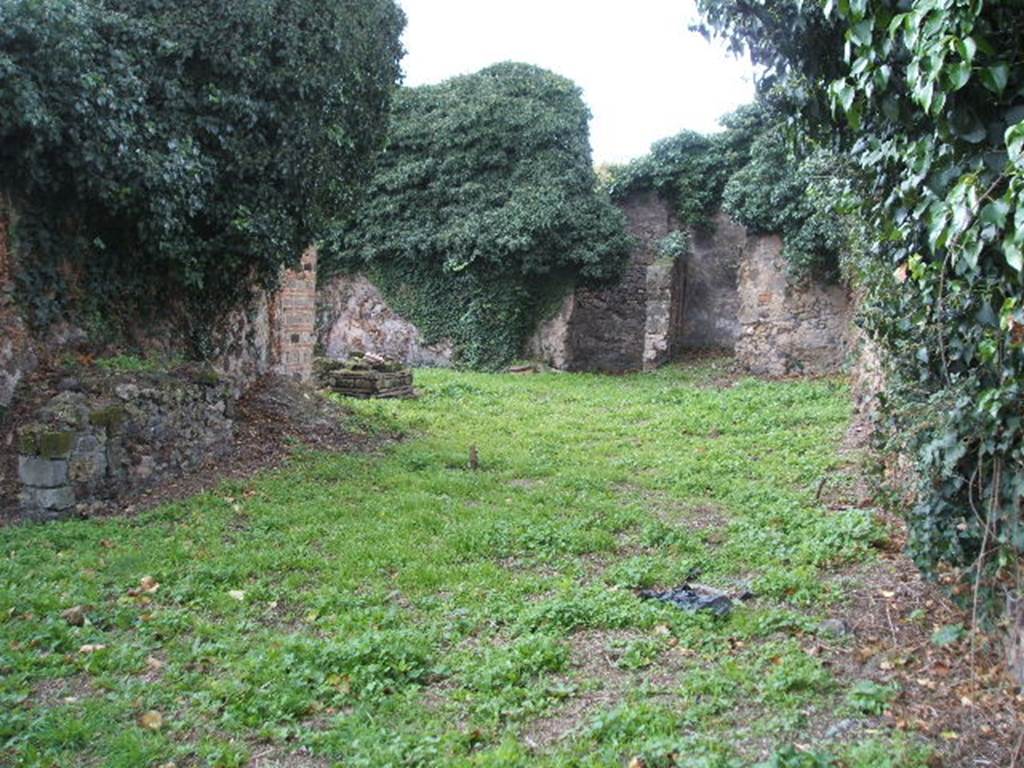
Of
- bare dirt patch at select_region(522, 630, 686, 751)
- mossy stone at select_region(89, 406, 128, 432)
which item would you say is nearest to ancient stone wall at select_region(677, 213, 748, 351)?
mossy stone at select_region(89, 406, 128, 432)

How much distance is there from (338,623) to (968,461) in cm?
323

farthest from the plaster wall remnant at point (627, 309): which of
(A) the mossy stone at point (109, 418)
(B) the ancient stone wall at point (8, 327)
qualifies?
(B) the ancient stone wall at point (8, 327)

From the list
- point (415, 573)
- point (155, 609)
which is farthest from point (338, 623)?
point (155, 609)

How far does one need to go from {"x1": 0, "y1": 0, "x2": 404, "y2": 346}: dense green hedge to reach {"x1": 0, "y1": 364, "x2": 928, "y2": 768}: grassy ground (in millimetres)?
2326

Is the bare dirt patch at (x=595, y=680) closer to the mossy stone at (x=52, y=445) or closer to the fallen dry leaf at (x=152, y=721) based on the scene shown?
the fallen dry leaf at (x=152, y=721)

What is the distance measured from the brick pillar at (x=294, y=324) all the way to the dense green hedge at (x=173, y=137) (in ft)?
4.90

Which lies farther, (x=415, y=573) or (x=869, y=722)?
(x=415, y=573)

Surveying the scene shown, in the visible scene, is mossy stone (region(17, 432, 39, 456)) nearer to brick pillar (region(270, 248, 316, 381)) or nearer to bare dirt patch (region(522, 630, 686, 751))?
brick pillar (region(270, 248, 316, 381))

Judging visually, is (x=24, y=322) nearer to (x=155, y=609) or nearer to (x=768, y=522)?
(x=155, y=609)

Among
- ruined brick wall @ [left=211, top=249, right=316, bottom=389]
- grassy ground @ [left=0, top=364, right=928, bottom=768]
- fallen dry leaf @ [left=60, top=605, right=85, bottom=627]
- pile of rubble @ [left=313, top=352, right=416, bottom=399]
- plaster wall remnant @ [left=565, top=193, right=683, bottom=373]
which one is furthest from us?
plaster wall remnant @ [left=565, top=193, right=683, bottom=373]

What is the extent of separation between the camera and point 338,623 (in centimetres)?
469

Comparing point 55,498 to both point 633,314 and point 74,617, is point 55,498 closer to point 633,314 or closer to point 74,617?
point 74,617

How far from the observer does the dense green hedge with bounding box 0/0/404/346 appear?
22.4 feet

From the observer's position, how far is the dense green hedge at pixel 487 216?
1725 centimetres
